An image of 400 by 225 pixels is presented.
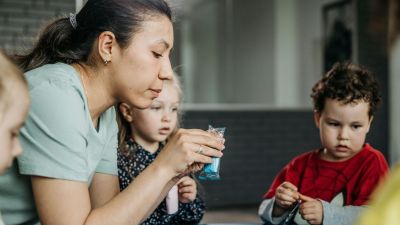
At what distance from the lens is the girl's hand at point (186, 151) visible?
1.58 metres

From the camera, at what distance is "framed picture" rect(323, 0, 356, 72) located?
6.42 m

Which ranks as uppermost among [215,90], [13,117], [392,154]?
[13,117]

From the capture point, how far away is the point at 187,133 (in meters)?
1.60

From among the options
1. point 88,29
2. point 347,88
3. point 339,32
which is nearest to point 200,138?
point 88,29

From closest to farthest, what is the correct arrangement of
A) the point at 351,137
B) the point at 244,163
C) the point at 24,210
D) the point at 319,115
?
the point at 24,210
the point at 351,137
the point at 319,115
the point at 244,163

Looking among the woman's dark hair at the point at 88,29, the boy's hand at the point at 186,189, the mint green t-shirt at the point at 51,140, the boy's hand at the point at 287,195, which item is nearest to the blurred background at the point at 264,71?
the boy's hand at the point at 186,189

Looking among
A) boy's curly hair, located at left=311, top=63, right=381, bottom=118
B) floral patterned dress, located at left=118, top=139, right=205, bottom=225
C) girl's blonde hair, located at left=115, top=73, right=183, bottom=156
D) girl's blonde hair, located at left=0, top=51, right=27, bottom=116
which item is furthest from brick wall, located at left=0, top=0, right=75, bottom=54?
girl's blonde hair, located at left=0, top=51, right=27, bottom=116

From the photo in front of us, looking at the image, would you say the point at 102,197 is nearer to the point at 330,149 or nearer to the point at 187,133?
the point at 187,133

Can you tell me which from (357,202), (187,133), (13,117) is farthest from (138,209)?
(357,202)

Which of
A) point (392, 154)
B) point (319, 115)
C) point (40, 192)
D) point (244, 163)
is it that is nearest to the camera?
point (40, 192)

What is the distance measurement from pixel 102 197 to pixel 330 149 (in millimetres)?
879

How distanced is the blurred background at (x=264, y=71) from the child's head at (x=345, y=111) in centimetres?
301

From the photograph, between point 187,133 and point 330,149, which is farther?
point 330,149

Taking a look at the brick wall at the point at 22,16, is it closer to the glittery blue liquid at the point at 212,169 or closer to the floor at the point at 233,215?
the floor at the point at 233,215
